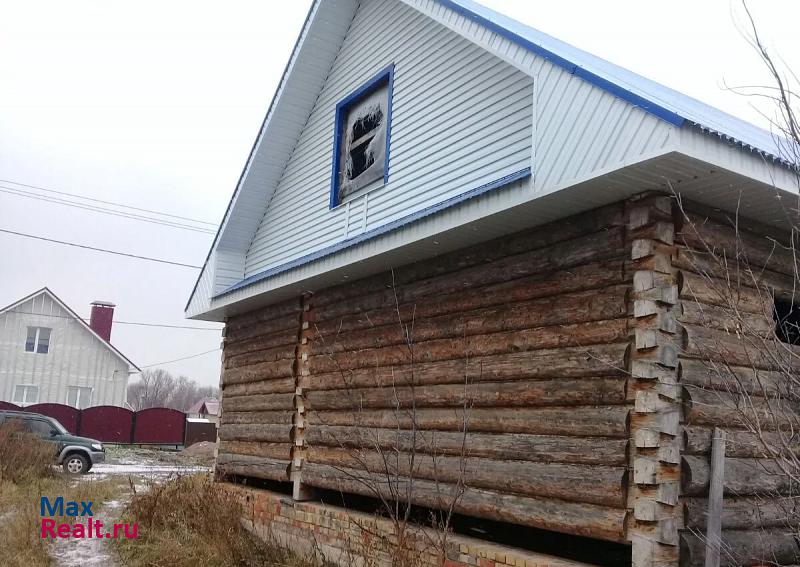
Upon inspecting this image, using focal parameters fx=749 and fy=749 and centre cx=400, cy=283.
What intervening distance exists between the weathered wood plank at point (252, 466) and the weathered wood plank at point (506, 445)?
1768 mm

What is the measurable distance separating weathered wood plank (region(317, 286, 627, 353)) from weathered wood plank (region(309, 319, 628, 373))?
0.05 m

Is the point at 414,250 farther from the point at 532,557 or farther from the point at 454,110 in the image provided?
the point at 532,557

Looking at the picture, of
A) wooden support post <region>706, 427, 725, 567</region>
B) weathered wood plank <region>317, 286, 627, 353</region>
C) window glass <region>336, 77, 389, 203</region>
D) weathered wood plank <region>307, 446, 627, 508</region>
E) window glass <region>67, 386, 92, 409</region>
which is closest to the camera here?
wooden support post <region>706, 427, 725, 567</region>

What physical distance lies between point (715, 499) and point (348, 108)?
22.3ft

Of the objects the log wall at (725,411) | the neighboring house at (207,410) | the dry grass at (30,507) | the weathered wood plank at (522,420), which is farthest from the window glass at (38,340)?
the log wall at (725,411)

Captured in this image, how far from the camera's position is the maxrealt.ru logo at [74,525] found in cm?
1061

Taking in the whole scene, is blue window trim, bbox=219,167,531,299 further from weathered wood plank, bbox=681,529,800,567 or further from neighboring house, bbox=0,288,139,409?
neighboring house, bbox=0,288,139,409

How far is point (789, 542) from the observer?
579 centimetres

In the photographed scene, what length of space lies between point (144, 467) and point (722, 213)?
68.4 ft

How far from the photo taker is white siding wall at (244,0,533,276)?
23.2ft

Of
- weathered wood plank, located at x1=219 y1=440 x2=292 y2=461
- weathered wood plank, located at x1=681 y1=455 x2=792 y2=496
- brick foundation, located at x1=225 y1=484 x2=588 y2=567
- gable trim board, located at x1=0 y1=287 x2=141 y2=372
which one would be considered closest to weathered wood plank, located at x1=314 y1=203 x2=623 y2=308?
weathered wood plank, located at x1=681 y1=455 x2=792 y2=496

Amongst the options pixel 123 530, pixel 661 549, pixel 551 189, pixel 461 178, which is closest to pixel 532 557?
pixel 661 549

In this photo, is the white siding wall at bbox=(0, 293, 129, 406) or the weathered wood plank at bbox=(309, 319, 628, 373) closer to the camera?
the weathered wood plank at bbox=(309, 319, 628, 373)

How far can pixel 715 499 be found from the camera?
517cm
